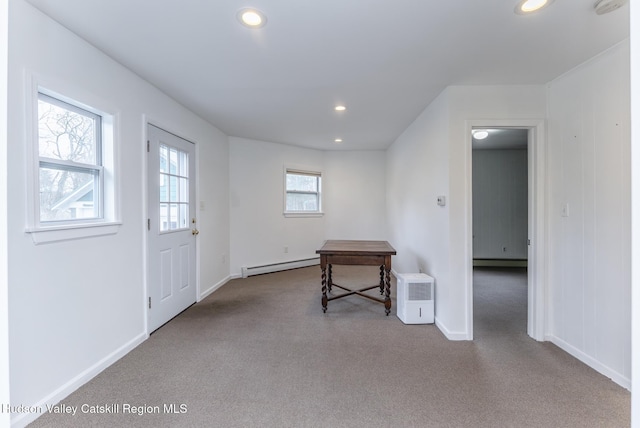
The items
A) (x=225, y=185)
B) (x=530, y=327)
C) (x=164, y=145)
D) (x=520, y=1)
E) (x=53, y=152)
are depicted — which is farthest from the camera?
(x=225, y=185)

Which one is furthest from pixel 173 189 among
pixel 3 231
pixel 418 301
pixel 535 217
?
pixel 535 217

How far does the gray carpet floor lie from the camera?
1680mm

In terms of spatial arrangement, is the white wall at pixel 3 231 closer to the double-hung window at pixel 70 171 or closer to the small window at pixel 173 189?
the double-hung window at pixel 70 171

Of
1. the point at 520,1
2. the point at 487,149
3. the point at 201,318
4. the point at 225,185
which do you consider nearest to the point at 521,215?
the point at 487,149

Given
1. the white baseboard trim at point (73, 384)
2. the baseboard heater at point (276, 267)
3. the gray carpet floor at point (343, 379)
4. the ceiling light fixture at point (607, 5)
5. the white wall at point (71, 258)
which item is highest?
the ceiling light fixture at point (607, 5)

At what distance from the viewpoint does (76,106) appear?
207 centimetres

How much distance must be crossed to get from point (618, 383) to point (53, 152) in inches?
161

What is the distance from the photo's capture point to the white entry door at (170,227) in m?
2.86

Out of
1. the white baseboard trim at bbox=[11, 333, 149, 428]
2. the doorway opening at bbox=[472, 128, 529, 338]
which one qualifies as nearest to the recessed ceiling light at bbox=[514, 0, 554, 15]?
the white baseboard trim at bbox=[11, 333, 149, 428]

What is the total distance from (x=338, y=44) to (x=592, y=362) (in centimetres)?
303

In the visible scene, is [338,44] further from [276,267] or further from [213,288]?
[276,267]

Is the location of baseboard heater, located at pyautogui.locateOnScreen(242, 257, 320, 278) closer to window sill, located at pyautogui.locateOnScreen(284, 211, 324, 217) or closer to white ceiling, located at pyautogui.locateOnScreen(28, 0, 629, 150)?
window sill, located at pyautogui.locateOnScreen(284, 211, 324, 217)

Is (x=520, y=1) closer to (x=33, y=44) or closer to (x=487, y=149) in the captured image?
(x=33, y=44)
